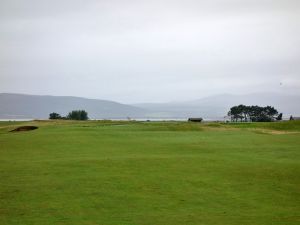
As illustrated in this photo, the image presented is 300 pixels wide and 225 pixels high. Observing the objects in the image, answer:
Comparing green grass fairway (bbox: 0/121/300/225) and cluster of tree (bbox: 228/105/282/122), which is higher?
cluster of tree (bbox: 228/105/282/122)

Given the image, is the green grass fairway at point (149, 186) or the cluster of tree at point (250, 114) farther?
the cluster of tree at point (250, 114)

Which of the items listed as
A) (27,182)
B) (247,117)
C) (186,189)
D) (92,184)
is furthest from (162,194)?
(247,117)

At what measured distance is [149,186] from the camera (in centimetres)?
1883

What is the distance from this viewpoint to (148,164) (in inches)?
978

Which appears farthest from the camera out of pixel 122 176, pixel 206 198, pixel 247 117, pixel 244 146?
pixel 247 117

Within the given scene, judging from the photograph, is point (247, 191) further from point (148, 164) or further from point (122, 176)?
point (148, 164)

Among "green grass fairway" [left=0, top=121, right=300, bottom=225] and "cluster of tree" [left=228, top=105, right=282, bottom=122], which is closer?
"green grass fairway" [left=0, top=121, right=300, bottom=225]

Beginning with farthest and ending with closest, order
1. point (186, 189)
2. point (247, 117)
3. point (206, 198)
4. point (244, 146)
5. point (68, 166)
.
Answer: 1. point (247, 117)
2. point (244, 146)
3. point (68, 166)
4. point (186, 189)
5. point (206, 198)

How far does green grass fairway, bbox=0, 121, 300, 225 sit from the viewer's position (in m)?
14.5

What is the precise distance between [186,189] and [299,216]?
5015mm

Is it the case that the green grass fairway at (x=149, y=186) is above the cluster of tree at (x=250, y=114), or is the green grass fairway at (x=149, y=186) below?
below

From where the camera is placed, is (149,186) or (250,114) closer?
(149,186)

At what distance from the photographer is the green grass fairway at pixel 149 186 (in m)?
14.5

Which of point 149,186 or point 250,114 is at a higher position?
point 250,114
